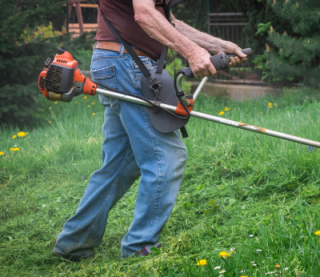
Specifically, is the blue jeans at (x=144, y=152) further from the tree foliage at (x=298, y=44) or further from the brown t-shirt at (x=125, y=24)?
the tree foliage at (x=298, y=44)

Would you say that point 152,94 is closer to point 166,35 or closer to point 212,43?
point 166,35

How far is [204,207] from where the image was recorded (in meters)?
2.75

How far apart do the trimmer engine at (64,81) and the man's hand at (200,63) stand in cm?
61

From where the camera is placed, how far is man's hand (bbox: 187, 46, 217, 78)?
1.79m

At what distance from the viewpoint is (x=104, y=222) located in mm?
2447

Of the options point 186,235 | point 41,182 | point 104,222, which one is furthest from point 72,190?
point 186,235

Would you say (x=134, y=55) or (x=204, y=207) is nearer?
(x=134, y=55)

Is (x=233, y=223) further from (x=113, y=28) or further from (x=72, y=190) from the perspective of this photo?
(x=72, y=190)

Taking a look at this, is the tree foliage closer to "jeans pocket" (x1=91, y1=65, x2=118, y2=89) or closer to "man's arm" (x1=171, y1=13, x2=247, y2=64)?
"man's arm" (x1=171, y1=13, x2=247, y2=64)

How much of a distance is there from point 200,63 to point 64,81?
0.77 metres

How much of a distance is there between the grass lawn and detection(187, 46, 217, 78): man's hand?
88 cm

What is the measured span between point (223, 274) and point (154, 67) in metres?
1.13

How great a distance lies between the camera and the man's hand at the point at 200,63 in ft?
5.86

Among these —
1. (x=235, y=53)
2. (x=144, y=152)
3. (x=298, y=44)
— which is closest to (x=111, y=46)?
(x=144, y=152)
